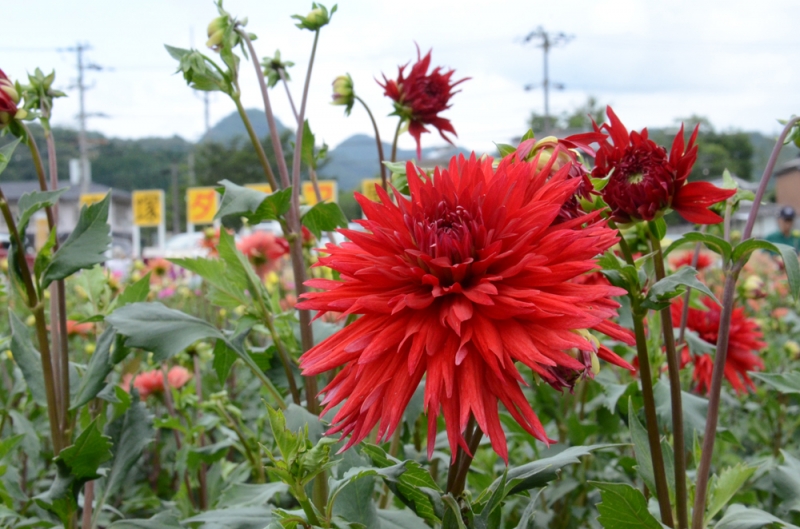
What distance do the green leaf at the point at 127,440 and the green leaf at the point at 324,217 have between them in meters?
0.46

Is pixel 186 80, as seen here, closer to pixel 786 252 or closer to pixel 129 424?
pixel 129 424

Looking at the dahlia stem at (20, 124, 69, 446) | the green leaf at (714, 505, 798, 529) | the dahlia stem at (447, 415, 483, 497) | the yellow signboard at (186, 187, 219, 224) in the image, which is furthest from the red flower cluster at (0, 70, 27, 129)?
the yellow signboard at (186, 187, 219, 224)

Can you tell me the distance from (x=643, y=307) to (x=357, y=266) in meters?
0.35

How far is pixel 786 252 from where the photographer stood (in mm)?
743

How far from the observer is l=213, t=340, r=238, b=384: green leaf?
3.50 feet

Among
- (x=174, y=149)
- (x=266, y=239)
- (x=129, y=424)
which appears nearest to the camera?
(x=129, y=424)

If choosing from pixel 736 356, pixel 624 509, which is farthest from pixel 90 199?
pixel 624 509

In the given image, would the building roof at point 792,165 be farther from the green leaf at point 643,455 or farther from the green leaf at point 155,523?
the green leaf at point 155,523

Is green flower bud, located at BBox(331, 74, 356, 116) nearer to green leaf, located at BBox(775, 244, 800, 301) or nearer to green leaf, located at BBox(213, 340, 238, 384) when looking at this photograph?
green leaf, located at BBox(213, 340, 238, 384)

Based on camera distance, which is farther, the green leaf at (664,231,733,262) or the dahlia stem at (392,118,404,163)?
the dahlia stem at (392,118,404,163)

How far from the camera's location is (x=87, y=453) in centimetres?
92

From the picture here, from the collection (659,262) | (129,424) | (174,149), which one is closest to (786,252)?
(659,262)

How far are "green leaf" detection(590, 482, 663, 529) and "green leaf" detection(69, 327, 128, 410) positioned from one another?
0.72 m

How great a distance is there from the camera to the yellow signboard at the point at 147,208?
17.5 meters
